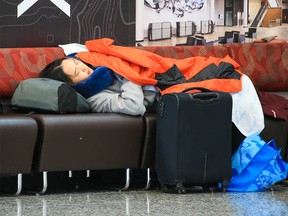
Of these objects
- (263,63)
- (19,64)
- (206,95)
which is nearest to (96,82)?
(19,64)

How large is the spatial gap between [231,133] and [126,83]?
0.79 meters

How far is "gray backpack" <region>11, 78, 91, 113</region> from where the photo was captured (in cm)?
505

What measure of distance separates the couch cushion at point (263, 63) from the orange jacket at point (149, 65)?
2.00 ft

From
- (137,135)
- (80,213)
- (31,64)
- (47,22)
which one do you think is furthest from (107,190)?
(47,22)

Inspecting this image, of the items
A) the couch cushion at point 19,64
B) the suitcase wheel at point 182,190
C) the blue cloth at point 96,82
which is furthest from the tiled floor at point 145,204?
the couch cushion at point 19,64

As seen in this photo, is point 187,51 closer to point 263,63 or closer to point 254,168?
point 263,63

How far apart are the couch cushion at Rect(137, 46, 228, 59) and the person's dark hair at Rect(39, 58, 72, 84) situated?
34.8 inches

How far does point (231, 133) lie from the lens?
527cm

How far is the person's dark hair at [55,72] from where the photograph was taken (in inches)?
210

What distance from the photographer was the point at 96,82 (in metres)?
5.29

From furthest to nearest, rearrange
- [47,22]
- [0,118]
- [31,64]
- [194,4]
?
[194,4]
[47,22]
[31,64]
[0,118]

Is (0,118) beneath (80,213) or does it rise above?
above

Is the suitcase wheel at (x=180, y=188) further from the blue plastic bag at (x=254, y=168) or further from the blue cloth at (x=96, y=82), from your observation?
the blue cloth at (x=96, y=82)

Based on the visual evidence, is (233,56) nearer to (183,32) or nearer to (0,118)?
(183,32)
